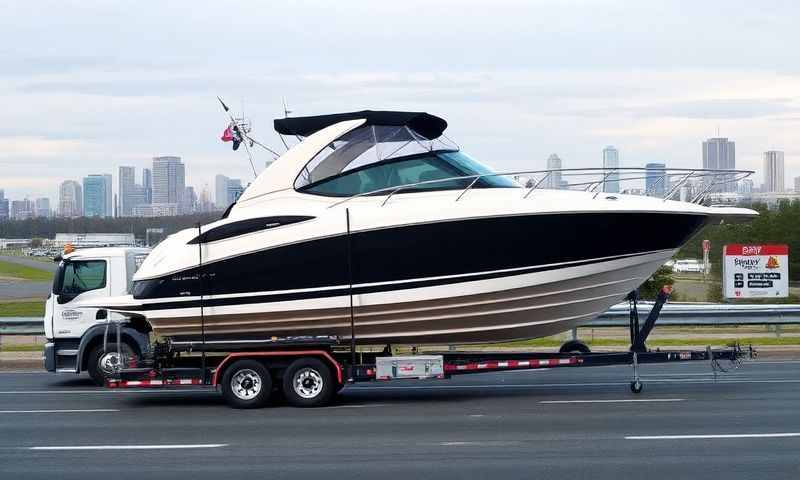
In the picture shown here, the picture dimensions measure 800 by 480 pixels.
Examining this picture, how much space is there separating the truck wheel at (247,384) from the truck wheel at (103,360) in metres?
2.93

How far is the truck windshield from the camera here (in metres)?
17.9

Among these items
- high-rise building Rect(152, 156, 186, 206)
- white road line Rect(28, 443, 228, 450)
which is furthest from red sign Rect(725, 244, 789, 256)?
high-rise building Rect(152, 156, 186, 206)

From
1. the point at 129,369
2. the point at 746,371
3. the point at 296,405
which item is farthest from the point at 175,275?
the point at 746,371

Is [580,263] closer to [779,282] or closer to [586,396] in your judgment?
[586,396]

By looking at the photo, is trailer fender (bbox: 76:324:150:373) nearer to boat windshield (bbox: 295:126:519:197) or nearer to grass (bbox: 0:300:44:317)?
boat windshield (bbox: 295:126:519:197)

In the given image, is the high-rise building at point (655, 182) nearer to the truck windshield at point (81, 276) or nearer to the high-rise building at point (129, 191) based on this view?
the truck windshield at point (81, 276)

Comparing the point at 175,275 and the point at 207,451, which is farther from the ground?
the point at 175,275

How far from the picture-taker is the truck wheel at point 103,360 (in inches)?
658

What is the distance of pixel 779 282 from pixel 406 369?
14534mm

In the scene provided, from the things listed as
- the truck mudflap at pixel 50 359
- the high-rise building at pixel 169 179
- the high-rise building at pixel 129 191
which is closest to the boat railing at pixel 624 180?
the truck mudflap at pixel 50 359

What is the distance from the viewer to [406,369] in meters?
14.3

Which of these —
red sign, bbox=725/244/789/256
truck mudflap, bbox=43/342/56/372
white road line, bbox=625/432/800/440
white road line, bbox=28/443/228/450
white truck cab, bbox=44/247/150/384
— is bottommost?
white road line, bbox=28/443/228/450

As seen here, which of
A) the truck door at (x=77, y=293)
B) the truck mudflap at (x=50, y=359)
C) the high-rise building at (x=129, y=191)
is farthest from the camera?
the high-rise building at (x=129, y=191)

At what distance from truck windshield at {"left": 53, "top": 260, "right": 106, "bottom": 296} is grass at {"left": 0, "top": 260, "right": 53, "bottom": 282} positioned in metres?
53.3
